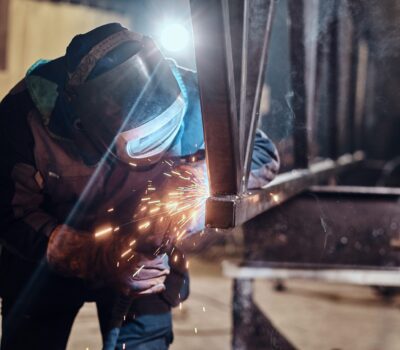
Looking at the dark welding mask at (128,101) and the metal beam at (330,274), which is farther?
the metal beam at (330,274)

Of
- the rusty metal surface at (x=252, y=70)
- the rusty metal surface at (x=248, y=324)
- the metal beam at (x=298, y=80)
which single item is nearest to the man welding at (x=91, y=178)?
the rusty metal surface at (x=252, y=70)

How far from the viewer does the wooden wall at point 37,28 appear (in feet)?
18.3

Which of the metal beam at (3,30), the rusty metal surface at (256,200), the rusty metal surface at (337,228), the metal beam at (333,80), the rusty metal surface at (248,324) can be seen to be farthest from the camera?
the metal beam at (3,30)

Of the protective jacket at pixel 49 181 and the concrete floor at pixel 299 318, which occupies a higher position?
the protective jacket at pixel 49 181

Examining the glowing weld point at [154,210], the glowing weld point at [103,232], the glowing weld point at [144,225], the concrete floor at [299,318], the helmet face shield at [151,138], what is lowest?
the concrete floor at [299,318]

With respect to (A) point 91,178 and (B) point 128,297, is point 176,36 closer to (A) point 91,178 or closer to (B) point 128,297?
(A) point 91,178

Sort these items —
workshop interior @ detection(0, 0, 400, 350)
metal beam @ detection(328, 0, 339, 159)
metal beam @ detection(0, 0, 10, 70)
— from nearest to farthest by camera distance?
workshop interior @ detection(0, 0, 400, 350)
metal beam @ detection(328, 0, 339, 159)
metal beam @ detection(0, 0, 10, 70)

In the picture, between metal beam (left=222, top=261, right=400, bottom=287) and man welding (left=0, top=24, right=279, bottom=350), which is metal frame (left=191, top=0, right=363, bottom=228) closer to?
man welding (left=0, top=24, right=279, bottom=350)

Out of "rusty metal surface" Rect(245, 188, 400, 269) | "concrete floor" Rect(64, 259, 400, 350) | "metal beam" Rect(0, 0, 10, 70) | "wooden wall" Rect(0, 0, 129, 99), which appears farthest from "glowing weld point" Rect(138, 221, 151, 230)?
"metal beam" Rect(0, 0, 10, 70)

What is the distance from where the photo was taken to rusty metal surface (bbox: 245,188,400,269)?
2.62 meters

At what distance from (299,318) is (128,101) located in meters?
2.74

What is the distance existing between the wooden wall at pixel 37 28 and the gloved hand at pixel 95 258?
432cm

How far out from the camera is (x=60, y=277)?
6.22 feet

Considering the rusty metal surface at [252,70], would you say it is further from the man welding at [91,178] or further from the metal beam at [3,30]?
the metal beam at [3,30]
